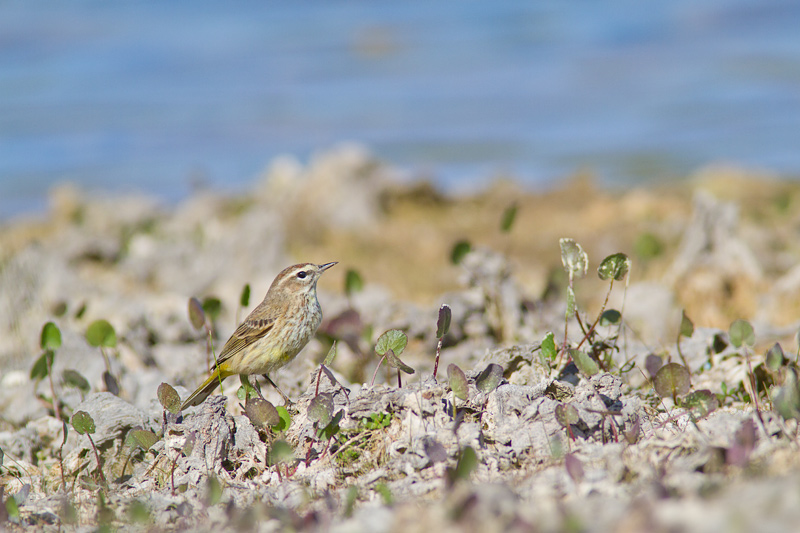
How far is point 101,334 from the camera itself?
6727 millimetres

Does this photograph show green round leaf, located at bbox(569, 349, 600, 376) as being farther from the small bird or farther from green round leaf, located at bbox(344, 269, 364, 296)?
green round leaf, located at bbox(344, 269, 364, 296)

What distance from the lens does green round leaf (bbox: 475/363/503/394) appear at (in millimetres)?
4746

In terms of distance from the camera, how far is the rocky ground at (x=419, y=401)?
359cm

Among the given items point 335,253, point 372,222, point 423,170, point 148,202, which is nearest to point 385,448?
point 335,253

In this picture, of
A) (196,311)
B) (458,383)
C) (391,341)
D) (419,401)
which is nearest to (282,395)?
(391,341)

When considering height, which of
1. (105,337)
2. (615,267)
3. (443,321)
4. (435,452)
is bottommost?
(105,337)

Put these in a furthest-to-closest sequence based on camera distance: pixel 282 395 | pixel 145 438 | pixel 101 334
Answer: pixel 101 334, pixel 282 395, pixel 145 438

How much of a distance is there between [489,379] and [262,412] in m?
1.28

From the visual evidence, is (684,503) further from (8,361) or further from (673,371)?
(8,361)

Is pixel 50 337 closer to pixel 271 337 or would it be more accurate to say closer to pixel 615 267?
pixel 271 337

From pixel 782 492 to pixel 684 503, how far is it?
12.4 inches

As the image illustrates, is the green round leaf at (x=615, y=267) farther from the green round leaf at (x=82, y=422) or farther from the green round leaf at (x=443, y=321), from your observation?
the green round leaf at (x=82, y=422)

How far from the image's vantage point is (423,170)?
19.9 metres

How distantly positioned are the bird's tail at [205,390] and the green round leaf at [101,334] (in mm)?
1056
